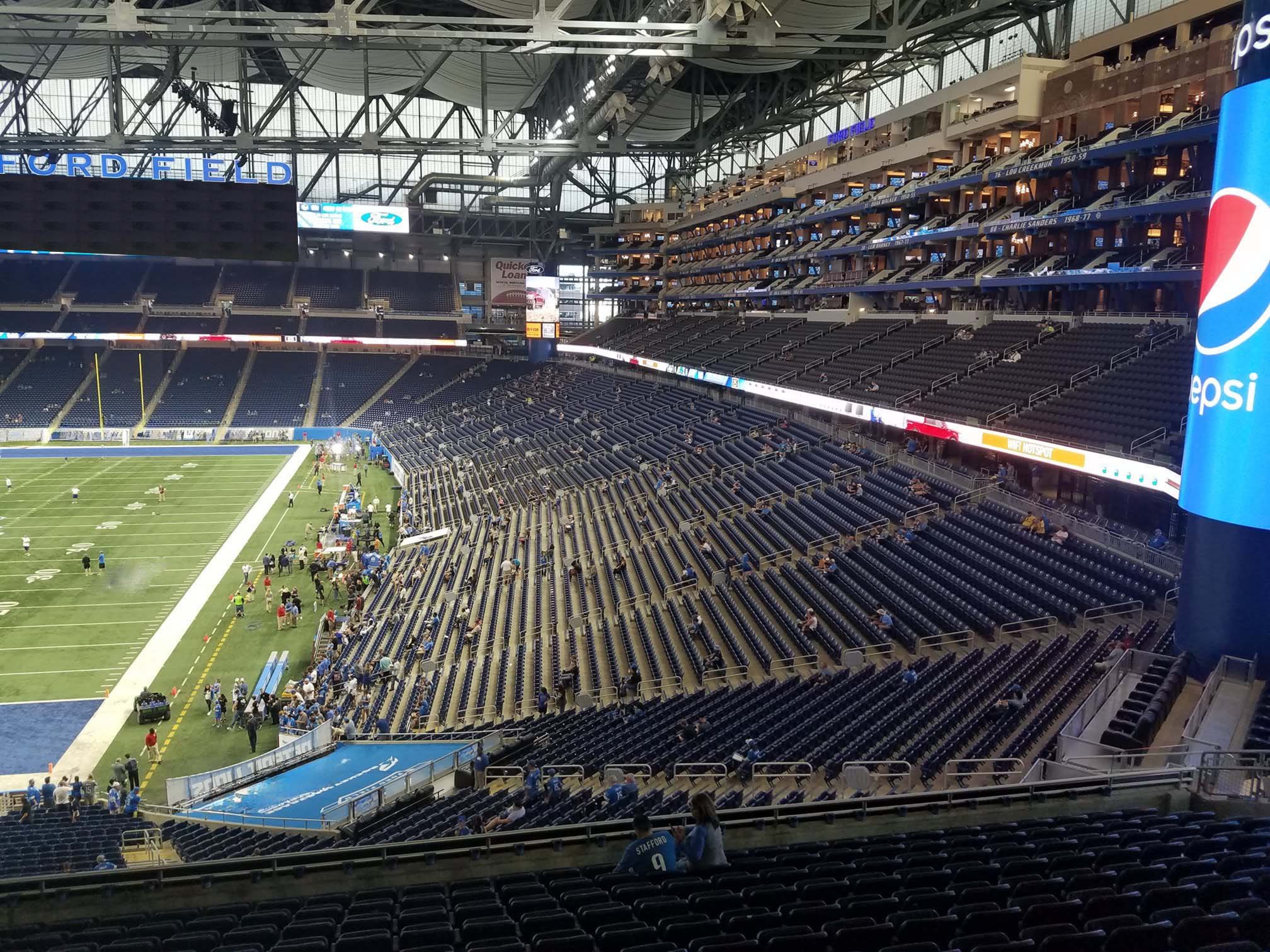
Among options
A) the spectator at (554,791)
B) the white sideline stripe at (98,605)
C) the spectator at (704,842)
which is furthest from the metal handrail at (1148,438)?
the white sideline stripe at (98,605)

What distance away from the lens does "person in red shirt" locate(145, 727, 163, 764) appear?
774 inches

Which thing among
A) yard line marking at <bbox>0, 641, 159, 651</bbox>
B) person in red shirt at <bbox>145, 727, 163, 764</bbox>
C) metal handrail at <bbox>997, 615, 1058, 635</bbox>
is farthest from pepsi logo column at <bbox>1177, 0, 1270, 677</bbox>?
yard line marking at <bbox>0, 641, 159, 651</bbox>

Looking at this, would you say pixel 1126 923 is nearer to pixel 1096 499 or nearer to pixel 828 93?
pixel 1096 499

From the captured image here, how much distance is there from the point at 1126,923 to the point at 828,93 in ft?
144

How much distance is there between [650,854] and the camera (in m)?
7.35

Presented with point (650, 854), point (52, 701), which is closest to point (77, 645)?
point (52, 701)

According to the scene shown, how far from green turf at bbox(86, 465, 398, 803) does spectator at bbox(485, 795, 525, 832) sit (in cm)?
925

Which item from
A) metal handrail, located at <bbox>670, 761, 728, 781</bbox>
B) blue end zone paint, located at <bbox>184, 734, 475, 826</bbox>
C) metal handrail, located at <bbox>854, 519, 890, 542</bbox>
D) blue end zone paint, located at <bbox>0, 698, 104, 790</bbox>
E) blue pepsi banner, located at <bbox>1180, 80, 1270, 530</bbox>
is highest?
blue pepsi banner, located at <bbox>1180, 80, 1270, 530</bbox>

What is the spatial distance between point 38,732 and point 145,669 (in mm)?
3696

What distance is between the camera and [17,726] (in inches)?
821

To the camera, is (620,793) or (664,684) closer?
(620,793)

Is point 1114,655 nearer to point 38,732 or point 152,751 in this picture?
point 152,751

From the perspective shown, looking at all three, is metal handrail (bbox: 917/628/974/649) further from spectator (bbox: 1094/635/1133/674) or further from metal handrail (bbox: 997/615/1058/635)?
spectator (bbox: 1094/635/1133/674)

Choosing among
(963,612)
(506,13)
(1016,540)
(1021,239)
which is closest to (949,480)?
(1016,540)
